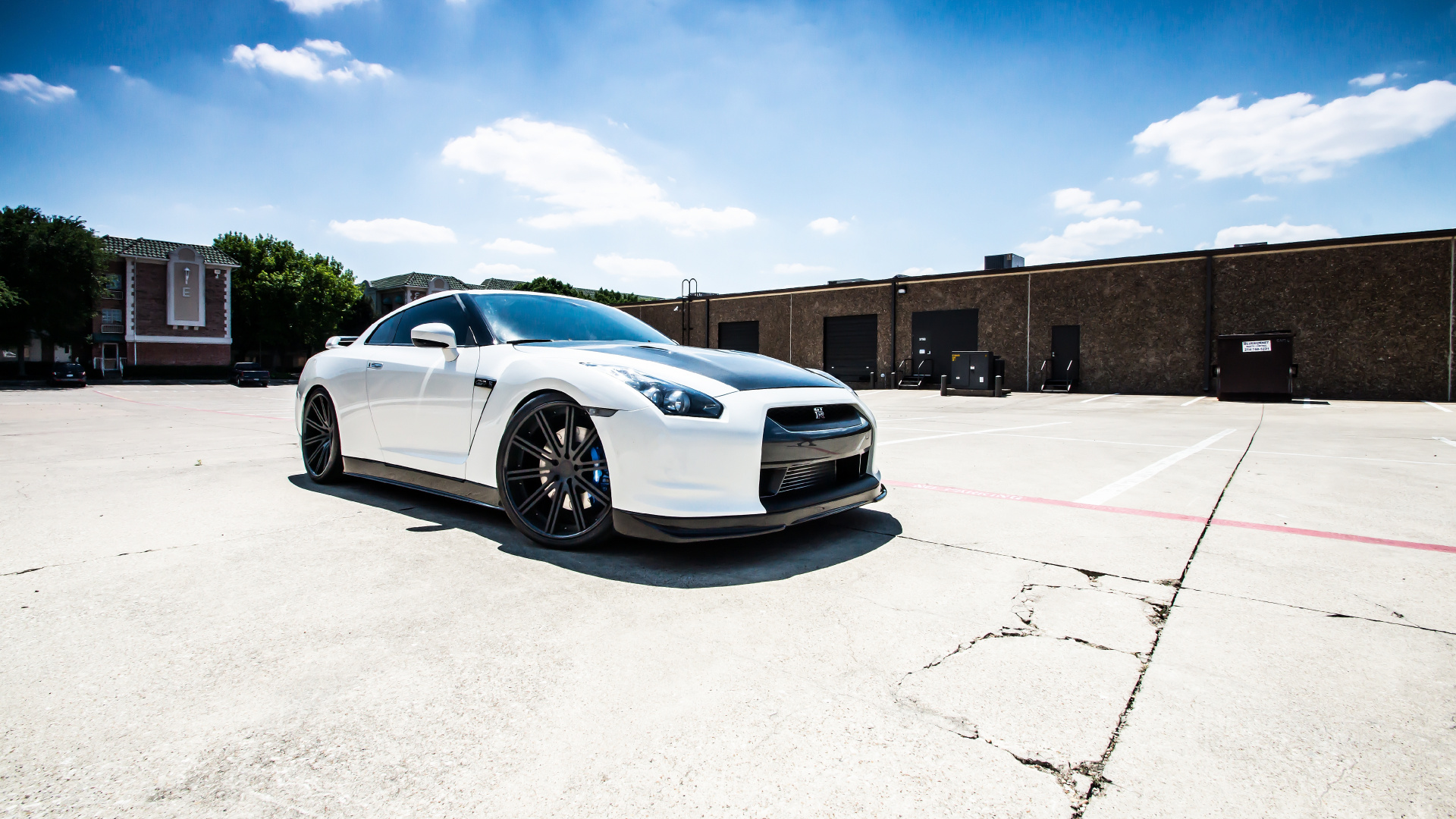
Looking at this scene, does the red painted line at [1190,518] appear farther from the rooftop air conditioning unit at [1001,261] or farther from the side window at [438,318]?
the rooftop air conditioning unit at [1001,261]

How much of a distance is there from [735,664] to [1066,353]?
25.8 m

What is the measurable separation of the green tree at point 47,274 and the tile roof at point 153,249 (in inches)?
344

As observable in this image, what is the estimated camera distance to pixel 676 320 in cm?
3678

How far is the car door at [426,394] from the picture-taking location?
12.1ft

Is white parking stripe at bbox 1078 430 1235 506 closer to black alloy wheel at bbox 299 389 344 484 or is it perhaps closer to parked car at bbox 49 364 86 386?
black alloy wheel at bbox 299 389 344 484

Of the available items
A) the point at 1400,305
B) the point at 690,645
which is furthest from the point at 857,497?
the point at 1400,305

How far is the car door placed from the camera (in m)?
3.68

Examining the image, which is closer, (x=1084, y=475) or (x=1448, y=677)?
(x=1448, y=677)

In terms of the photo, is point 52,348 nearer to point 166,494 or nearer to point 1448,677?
point 166,494

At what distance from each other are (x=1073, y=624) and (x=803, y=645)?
95cm

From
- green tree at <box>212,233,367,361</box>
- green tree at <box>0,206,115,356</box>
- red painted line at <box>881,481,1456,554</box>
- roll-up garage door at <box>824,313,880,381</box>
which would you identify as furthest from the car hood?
green tree at <box>212,233,367,361</box>

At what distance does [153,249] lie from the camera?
46.0 m

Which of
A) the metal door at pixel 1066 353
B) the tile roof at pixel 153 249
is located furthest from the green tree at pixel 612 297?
the metal door at pixel 1066 353

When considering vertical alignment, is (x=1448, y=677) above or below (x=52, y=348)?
below
